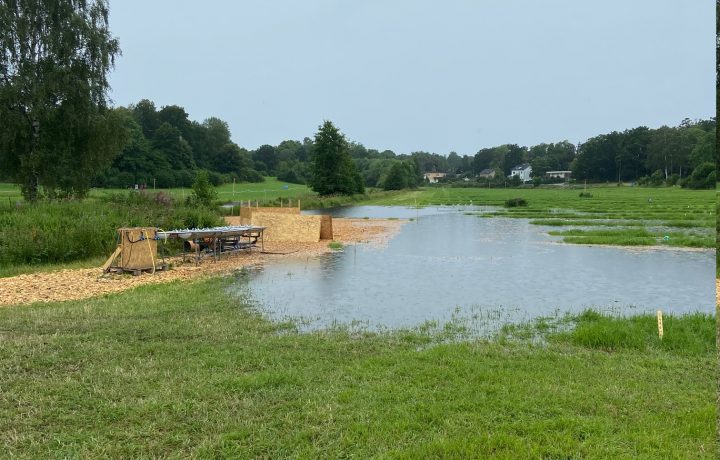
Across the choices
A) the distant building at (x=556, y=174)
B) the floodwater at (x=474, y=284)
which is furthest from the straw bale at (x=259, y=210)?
the distant building at (x=556, y=174)

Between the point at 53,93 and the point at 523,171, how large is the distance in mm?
138297

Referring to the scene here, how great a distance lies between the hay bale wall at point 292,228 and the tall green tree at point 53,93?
34.1 ft

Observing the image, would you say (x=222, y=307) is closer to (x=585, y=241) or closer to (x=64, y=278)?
(x=64, y=278)

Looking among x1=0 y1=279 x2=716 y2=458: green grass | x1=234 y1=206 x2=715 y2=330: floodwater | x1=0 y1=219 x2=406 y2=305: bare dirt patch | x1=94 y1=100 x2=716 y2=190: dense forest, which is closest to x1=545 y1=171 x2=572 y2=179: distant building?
x1=94 y1=100 x2=716 y2=190: dense forest

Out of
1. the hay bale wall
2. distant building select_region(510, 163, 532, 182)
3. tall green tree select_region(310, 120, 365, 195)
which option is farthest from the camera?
distant building select_region(510, 163, 532, 182)

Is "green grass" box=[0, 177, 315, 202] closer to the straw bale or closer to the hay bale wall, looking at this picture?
the straw bale

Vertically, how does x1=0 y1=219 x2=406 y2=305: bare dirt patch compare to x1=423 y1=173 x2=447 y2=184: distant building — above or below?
below

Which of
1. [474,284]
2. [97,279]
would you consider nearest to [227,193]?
[97,279]

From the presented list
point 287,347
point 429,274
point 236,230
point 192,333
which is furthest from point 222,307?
point 236,230

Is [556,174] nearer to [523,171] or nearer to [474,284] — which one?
[523,171]

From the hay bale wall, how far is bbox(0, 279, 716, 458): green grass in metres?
13.8

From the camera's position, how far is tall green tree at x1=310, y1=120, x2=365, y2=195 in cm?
6712

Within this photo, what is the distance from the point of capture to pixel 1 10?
2373 cm

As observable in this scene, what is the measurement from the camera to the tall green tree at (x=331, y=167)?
220ft
